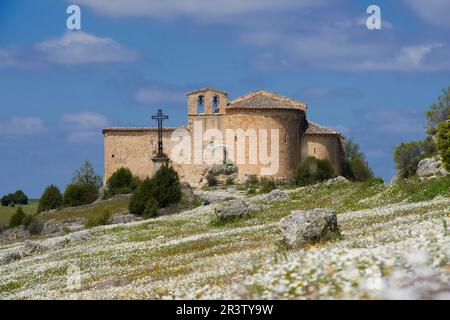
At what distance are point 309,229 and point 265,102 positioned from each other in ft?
207

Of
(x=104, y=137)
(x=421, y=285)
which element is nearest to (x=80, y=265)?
(x=421, y=285)

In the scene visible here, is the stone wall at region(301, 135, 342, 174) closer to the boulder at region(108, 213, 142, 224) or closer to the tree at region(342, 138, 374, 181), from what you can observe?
the tree at region(342, 138, 374, 181)

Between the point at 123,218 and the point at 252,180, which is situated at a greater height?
the point at 252,180

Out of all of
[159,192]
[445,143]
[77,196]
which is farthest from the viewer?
[77,196]

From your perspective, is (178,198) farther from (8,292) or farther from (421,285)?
(421,285)

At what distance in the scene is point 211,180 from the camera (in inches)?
3265

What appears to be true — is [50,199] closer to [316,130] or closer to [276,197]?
[316,130]

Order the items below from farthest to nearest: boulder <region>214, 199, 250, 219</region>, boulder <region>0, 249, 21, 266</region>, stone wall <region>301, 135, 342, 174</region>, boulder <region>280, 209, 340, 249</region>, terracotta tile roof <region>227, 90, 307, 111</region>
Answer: stone wall <region>301, 135, 342, 174</region>, terracotta tile roof <region>227, 90, 307, 111</region>, boulder <region>0, 249, 21, 266</region>, boulder <region>214, 199, 250, 219</region>, boulder <region>280, 209, 340, 249</region>

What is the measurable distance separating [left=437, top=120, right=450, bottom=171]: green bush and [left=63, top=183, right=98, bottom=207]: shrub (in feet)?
139

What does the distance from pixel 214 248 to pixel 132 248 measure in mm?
6147

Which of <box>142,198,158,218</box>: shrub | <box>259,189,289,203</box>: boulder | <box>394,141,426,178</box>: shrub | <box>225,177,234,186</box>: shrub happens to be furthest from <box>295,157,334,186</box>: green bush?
<box>259,189,289,203</box>: boulder

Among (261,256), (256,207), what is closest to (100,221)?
(256,207)

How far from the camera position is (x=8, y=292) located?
24.6 meters

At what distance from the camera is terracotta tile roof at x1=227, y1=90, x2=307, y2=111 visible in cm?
8256
